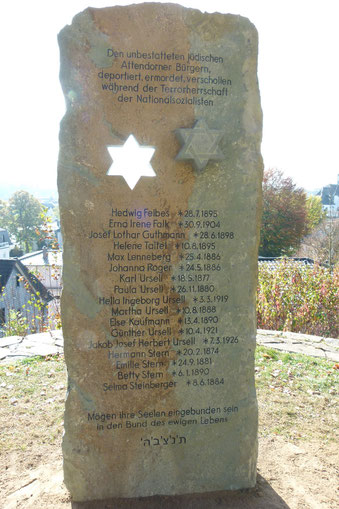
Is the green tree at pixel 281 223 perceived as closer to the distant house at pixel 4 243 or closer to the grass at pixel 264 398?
the grass at pixel 264 398

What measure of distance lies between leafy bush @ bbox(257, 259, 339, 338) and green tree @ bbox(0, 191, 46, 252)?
123ft

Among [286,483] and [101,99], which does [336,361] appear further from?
[101,99]

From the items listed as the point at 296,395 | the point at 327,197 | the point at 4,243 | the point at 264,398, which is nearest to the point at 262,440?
the point at 264,398

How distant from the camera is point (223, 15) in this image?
252 cm

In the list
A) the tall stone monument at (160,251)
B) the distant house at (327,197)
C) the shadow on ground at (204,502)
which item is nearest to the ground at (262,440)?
the shadow on ground at (204,502)

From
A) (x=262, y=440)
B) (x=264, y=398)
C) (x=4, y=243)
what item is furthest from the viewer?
(x=4, y=243)

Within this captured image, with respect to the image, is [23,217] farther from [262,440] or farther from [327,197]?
[262,440]

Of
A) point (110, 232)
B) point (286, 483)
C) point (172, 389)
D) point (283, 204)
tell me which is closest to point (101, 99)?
point (110, 232)

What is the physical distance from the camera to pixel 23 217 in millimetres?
42906

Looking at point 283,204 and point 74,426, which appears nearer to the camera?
point 74,426

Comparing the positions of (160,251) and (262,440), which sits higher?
(160,251)

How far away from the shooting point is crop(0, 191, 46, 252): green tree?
1683 inches

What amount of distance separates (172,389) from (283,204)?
21.0 metres

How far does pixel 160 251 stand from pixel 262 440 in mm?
1996
